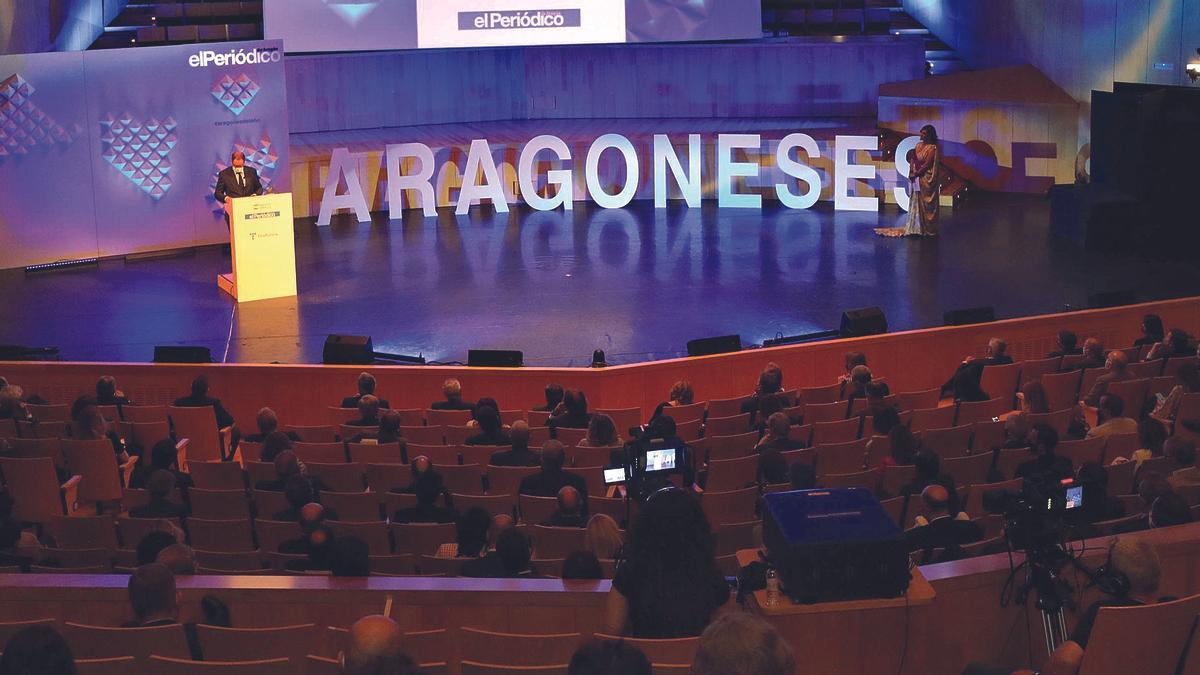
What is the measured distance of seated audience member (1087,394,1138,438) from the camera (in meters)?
7.64

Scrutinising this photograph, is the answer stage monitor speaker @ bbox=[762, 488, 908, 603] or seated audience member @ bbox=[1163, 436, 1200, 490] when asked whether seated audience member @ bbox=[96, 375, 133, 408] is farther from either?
seated audience member @ bbox=[1163, 436, 1200, 490]

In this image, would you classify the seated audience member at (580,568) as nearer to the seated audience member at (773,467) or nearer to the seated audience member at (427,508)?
the seated audience member at (427,508)

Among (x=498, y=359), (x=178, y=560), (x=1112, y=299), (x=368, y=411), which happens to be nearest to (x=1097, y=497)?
(x=178, y=560)

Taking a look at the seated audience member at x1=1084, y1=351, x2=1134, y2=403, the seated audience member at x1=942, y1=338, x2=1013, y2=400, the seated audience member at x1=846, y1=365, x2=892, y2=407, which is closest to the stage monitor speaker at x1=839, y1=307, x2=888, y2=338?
the seated audience member at x1=942, y1=338, x2=1013, y2=400

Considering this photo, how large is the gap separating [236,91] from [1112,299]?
388 inches

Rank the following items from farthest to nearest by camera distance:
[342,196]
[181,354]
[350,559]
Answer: [342,196]
[181,354]
[350,559]

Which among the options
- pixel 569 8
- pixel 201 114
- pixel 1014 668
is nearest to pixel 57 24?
pixel 201 114

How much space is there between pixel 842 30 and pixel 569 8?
5.64 metres

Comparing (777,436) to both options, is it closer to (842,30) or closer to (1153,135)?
(1153,135)

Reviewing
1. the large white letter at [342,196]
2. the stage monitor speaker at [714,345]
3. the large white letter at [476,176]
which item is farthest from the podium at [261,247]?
the large white letter at [476,176]

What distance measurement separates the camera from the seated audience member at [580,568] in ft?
14.7

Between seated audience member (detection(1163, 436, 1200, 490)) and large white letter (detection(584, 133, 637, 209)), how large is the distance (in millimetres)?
12263

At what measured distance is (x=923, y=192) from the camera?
52.0 ft

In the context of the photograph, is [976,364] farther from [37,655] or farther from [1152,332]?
[37,655]
